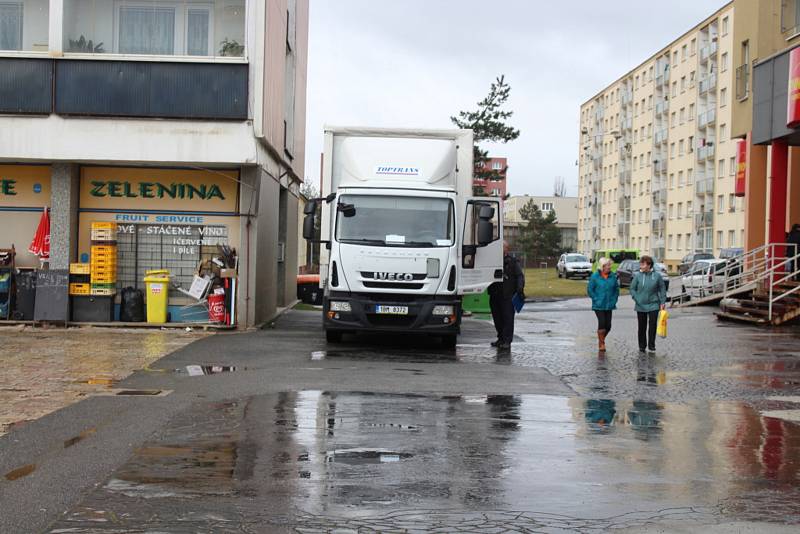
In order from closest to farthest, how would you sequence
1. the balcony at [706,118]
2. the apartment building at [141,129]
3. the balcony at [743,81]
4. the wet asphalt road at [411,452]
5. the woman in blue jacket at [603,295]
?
the wet asphalt road at [411,452] → the woman in blue jacket at [603,295] → the apartment building at [141,129] → the balcony at [743,81] → the balcony at [706,118]

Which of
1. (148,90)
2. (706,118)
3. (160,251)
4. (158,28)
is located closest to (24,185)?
(160,251)

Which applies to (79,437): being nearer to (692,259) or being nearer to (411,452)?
(411,452)

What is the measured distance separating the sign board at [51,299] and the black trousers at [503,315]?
27.6ft

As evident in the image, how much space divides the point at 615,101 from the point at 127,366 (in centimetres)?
10540

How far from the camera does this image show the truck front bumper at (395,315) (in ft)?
54.1

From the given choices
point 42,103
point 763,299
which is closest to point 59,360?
point 42,103

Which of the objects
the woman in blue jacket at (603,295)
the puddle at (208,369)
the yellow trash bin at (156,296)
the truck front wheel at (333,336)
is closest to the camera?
the puddle at (208,369)

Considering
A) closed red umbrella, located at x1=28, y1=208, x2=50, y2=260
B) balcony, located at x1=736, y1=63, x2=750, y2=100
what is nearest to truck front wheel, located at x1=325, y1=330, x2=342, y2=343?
closed red umbrella, located at x1=28, y1=208, x2=50, y2=260

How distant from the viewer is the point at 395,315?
16531mm

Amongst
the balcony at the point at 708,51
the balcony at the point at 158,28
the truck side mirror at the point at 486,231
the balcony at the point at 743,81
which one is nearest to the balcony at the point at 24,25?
the balcony at the point at 158,28

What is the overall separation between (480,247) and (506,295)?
1111 millimetres

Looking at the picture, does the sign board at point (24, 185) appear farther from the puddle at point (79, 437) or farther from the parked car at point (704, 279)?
the parked car at point (704, 279)

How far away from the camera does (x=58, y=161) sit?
19828 mm

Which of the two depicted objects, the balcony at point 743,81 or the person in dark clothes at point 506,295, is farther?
the balcony at point 743,81
